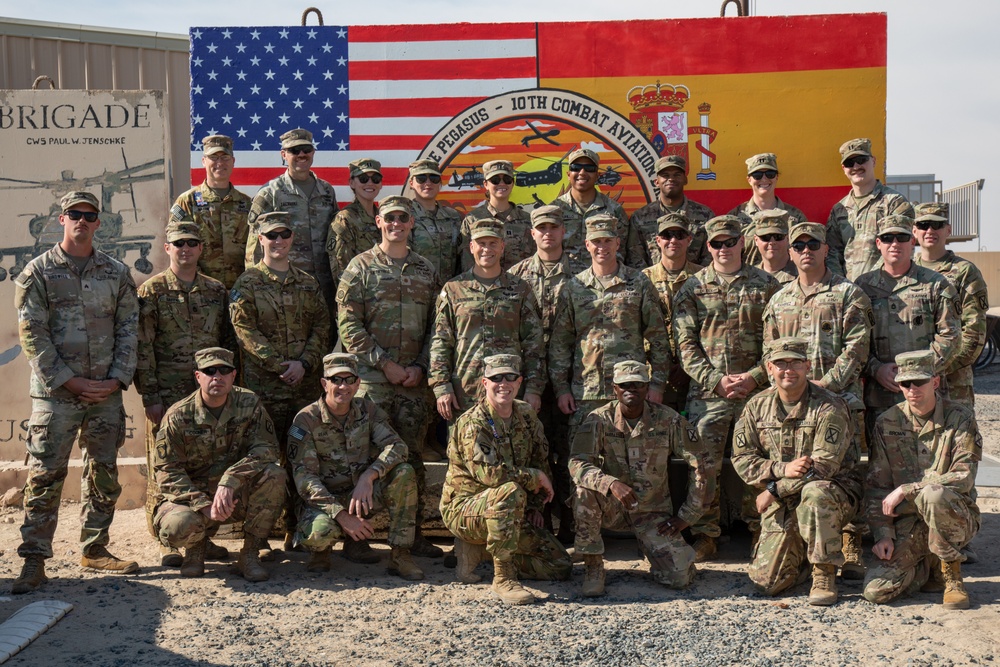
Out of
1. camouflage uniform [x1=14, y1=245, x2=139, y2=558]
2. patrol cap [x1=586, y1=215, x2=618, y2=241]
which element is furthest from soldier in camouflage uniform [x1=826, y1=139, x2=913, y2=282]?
camouflage uniform [x1=14, y1=245, x2=139, y2=558]

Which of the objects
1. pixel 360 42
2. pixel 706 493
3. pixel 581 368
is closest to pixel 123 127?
pixel 360 42

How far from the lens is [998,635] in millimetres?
5352

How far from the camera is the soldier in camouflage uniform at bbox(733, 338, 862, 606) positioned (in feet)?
20.0

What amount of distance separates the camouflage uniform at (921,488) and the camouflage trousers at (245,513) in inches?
141

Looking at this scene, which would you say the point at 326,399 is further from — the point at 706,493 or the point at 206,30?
the point at 206,30

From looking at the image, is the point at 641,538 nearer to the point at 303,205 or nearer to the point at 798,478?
the point at 798,478

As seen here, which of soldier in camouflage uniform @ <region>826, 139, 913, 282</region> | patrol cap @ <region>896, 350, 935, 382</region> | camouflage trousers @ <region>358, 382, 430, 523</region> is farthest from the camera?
soldier in camouflage uniform @ <region>826, 139, 913, 282</region>

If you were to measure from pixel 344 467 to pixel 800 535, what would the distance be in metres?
2.84

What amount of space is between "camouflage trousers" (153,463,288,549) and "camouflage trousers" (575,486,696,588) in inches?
75.8

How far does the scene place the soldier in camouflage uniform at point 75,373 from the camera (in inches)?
256

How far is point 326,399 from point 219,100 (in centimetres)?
374

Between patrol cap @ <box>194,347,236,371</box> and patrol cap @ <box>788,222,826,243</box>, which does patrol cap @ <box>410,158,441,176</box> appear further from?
patrol cap @ <box>788,222,826,243</box>

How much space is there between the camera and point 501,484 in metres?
6.42

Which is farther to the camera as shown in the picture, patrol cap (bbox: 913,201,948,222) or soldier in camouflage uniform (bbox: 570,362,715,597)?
patrol cap (bbox: 913,201,948,222)
